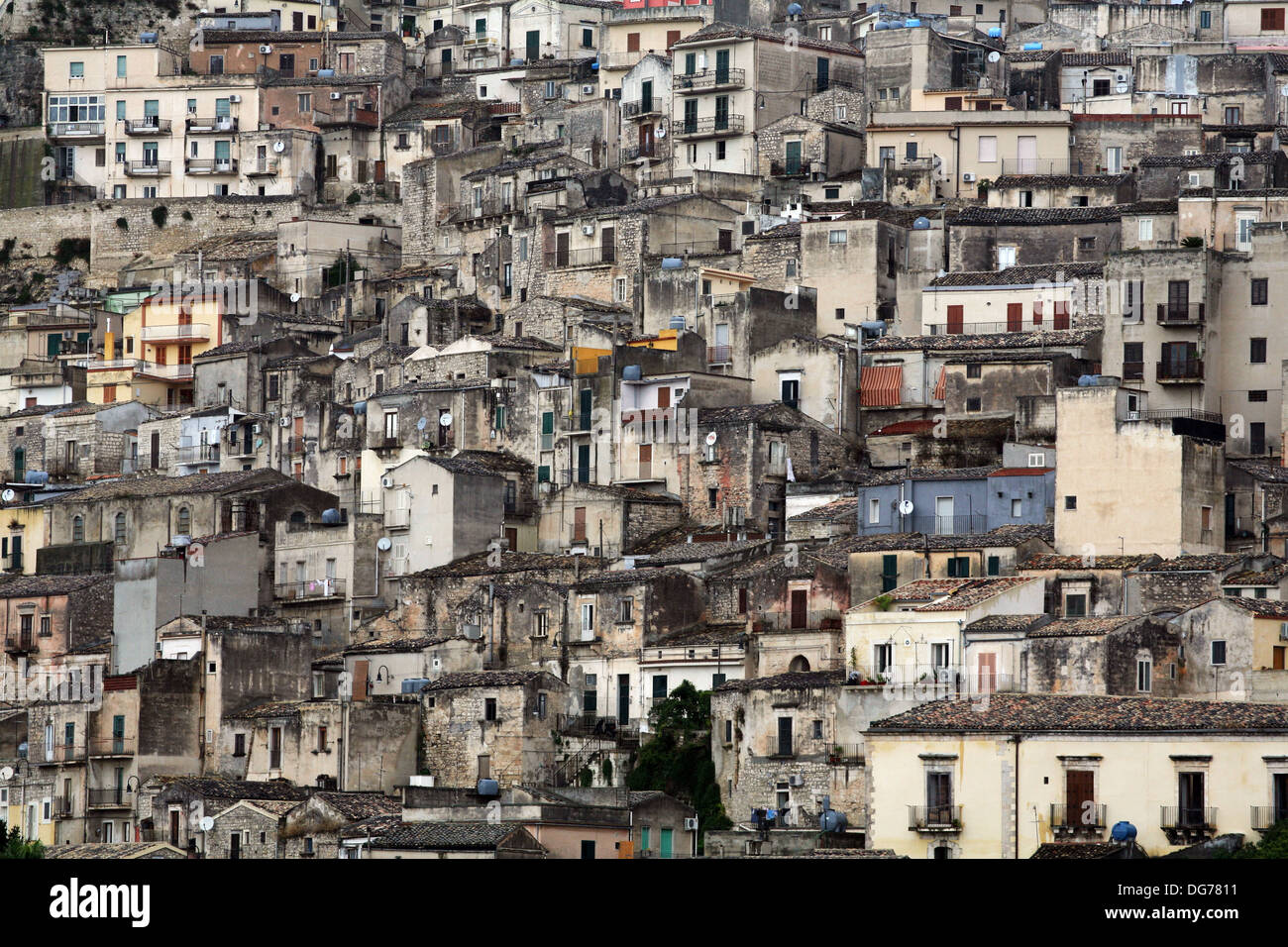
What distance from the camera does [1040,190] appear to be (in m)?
81.2

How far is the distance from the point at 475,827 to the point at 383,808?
4224 millimetres

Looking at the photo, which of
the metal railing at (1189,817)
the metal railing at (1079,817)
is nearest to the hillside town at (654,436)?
the metal railing at (1079,817)

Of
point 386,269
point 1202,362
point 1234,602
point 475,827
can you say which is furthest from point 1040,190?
point 475,827

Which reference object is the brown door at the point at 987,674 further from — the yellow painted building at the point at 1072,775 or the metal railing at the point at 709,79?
the metal railing at the point at 709,79

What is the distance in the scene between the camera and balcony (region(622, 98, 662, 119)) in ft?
299

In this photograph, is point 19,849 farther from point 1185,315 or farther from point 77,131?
point 77,131

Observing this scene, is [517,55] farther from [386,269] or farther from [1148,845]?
[1148,845]

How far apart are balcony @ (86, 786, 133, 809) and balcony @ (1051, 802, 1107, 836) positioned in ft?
78.5

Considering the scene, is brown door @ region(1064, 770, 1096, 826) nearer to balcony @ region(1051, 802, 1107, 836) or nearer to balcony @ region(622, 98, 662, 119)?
balcony @ region(1051, 802, 1107, 836)

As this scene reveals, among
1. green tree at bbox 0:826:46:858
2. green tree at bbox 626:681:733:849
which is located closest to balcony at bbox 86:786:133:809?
green tree at bbox 0:826:46:858

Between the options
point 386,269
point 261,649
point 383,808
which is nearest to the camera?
point 383,808

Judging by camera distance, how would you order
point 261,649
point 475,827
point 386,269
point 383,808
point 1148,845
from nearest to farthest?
1. point 1148,845
2. point 475,827
3. point 383,808
4. point 261,649
5. point 386,269

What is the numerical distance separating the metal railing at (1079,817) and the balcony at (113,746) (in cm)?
2433

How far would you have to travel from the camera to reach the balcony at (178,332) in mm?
89500
